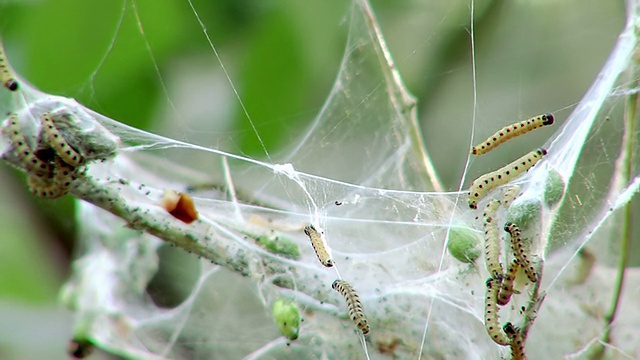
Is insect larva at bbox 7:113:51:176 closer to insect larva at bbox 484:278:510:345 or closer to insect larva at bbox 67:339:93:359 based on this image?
insect larva at bbox 67:339:93:359

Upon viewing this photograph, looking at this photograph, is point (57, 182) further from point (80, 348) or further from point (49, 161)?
point (80, 348)

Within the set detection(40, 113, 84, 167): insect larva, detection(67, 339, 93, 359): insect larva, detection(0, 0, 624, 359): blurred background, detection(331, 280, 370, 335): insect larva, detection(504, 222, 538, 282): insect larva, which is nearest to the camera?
detection(40, 113, 84, 167): insect larva

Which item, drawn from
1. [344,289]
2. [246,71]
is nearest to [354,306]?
[344,289]

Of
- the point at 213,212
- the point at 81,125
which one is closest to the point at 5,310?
the point at 213,212

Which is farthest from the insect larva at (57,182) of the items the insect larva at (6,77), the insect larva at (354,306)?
the insect larva at (354,306)

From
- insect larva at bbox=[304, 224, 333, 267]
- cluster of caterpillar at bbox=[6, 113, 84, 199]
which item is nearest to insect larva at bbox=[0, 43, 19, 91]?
cluster of caterpillar at bbox=[6, 113, 84, 199]

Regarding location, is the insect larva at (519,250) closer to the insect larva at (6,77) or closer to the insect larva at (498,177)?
the insect larva at (498,177)
